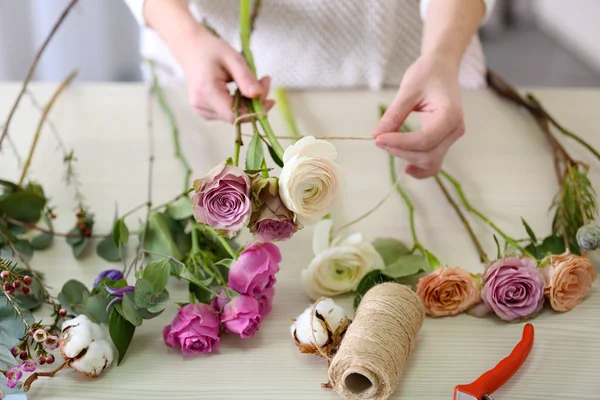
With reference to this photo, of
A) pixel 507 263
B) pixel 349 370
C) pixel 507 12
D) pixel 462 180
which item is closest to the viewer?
pixel 349 370

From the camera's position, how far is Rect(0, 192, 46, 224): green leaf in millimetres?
771

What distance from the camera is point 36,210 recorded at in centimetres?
78

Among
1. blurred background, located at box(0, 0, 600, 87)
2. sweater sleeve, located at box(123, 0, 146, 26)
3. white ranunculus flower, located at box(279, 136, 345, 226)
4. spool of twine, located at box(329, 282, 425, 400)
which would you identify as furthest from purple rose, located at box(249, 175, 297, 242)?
blurred background, located at box(0, 0, 600, 87)

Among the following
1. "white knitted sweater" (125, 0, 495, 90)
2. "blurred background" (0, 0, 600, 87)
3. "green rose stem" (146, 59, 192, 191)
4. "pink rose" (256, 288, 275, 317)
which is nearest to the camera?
"pink rose" (256, 288, 275, 317)

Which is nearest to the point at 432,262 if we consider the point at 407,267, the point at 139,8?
the point at 407,267

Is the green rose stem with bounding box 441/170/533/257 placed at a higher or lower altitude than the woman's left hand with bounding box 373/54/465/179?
lower

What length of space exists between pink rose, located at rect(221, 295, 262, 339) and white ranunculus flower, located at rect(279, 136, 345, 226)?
106 mm

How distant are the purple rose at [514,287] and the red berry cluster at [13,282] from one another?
1.45 ft

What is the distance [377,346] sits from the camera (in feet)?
1.82

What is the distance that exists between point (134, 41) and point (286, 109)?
50.2 inches

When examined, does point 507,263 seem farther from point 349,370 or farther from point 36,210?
point 36,210

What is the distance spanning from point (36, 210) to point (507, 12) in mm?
2643

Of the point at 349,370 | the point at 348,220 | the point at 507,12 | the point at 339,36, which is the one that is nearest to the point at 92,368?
the point at 349,370

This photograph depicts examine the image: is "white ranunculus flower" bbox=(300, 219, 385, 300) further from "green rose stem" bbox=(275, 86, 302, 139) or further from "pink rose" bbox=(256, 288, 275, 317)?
"green rose stem" bbox=(275, 86, 302, 139)
